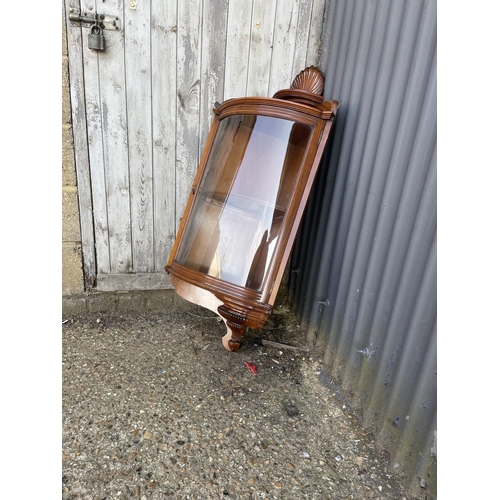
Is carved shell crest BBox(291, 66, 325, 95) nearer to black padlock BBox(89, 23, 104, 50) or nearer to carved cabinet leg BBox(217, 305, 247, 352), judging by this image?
black padlock BBox(89, 23, 104, 50)

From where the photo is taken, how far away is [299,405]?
1.84 meters

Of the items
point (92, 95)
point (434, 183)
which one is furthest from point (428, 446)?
point (92, 95)

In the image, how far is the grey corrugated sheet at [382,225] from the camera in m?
1.31

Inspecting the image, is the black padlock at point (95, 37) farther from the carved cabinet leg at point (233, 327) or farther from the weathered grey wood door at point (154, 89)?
the carved cabinet leg at point (233, 327)

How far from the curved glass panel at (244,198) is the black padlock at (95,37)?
2.62 feet

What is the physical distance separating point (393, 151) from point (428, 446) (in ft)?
3.75

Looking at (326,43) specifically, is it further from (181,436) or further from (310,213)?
(181,436)

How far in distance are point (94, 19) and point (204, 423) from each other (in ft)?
7.24

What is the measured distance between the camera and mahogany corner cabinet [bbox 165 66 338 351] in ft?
5.91

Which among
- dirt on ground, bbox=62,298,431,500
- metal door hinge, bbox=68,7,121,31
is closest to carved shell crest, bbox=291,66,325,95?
metal door hinge, bbox=68,7,121,31

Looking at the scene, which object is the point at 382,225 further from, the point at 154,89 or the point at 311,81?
the point at 154,89

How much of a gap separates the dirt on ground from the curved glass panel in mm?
574

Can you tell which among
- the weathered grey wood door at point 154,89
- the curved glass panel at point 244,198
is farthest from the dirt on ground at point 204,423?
the weathered grey wood door at point 154,89

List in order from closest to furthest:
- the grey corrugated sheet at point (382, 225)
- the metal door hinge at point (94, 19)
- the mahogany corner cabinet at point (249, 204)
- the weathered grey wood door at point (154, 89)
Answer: the grey corrugated sheet at point (382, 225) → the mahogany corner cabinet at point (249, 204) → the metal door hinge at point (94, 19) → the weathered grey wood door at point (154, 89)
